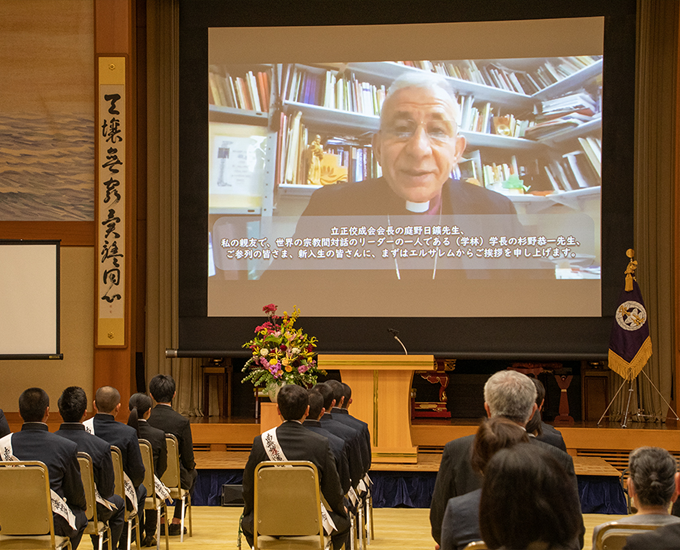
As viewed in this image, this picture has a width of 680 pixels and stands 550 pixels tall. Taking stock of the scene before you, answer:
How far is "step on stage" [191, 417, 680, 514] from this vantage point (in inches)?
248

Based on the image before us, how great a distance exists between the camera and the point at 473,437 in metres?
2.27

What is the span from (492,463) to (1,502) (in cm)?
255

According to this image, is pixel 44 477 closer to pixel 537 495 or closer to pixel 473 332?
pixel 537 495

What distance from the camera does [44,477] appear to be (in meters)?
3.21

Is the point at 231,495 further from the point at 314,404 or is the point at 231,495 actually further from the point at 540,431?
the point at 540,431

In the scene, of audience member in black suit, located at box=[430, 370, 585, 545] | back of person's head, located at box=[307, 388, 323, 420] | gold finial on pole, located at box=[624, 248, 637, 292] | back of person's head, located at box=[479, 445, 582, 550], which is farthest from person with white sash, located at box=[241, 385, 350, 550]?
gold finial on pole, located at box=[624, 248, 637, 292]

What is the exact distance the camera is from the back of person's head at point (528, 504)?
1429 mm

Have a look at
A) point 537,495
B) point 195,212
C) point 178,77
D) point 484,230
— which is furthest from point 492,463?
point 178,77

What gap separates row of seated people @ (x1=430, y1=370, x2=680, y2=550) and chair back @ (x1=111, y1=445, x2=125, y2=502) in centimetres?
199

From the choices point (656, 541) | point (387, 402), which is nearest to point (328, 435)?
point (656, 541)

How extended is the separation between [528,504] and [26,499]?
2.52m

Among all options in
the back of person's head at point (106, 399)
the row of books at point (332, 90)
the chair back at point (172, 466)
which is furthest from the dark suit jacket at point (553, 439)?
the row of books at point (332, 90)

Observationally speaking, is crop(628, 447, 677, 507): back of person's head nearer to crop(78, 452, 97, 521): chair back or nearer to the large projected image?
crop(78, 452, 97, 521): chair back

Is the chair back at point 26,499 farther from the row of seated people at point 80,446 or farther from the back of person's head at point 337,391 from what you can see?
the back of person's head at point 337,391
